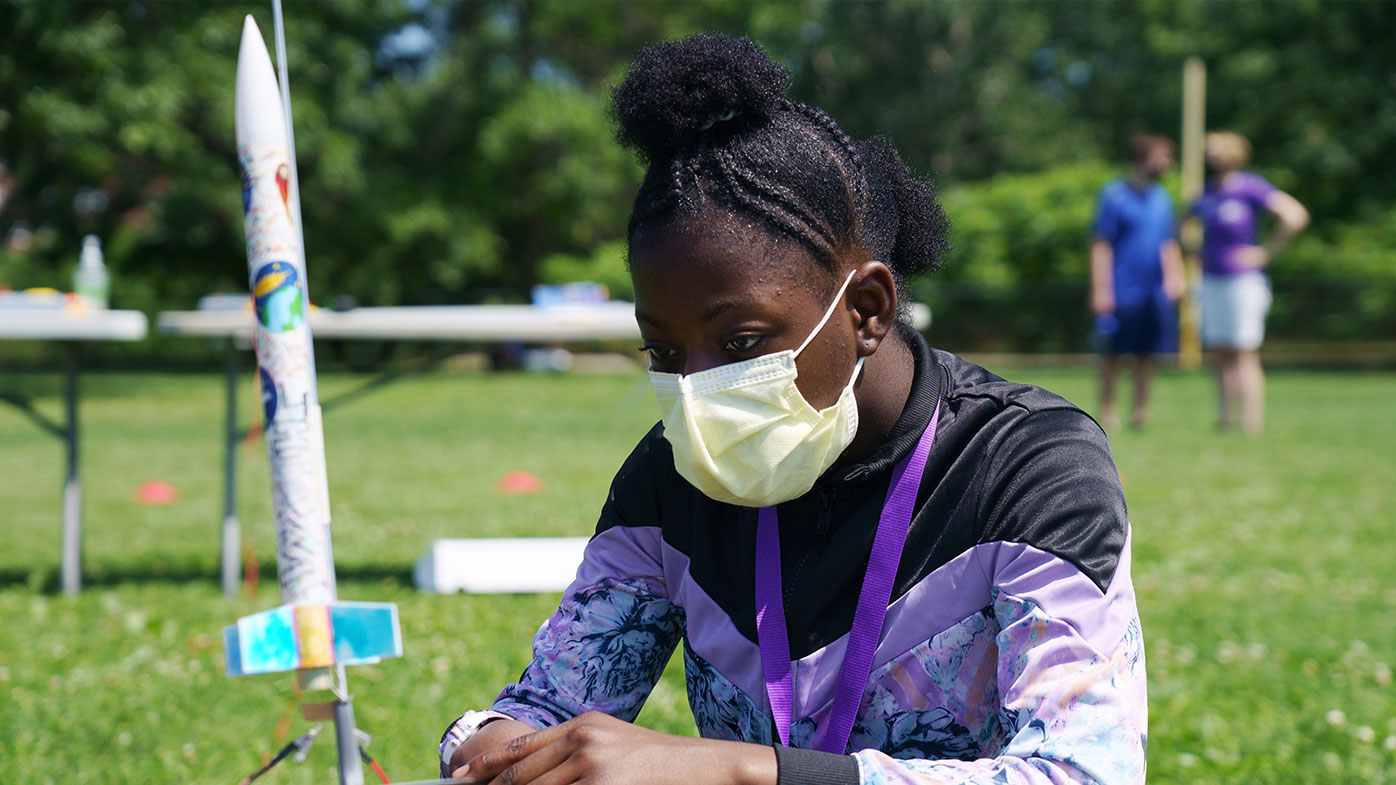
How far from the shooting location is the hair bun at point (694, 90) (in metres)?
1.82

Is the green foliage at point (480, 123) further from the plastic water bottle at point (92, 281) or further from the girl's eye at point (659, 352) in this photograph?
the girl's eye at point (659, 352)

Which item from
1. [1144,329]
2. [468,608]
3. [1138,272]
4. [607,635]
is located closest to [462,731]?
[607,635]

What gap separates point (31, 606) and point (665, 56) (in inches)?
173

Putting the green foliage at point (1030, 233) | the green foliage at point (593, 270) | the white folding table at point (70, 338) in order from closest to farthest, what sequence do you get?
the white folding table at point (70, 338) < the green foliage at point (593, 270) < the green foliage at point (1030, 233)

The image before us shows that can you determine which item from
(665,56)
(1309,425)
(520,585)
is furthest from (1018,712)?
(1309,425)

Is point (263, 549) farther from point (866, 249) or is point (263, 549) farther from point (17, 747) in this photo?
point (866, 249)

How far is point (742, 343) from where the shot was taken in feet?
5.95

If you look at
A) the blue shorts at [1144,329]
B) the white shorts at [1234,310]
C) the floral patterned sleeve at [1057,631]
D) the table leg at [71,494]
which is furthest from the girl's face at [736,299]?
the blue shorts at [1144,329]

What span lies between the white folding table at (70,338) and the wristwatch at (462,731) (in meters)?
3.54

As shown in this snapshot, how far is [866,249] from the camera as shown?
189 cm

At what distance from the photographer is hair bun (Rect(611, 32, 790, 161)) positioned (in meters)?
1.82

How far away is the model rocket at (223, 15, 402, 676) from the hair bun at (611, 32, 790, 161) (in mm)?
479

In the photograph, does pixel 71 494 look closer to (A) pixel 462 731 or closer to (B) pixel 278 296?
(A) pixel 462 731

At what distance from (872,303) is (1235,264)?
1017 cm
